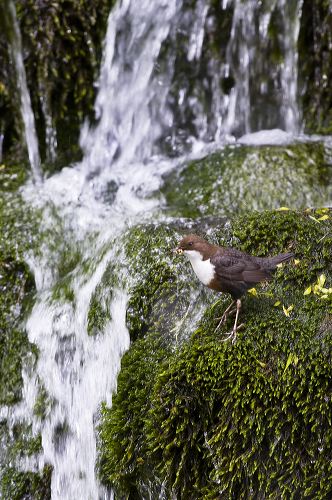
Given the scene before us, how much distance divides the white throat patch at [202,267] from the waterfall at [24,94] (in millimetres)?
2975

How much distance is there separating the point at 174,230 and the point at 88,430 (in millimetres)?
1378

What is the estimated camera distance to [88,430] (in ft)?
12.3

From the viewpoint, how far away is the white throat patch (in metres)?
3.15

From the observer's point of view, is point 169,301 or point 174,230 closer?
point 169,301

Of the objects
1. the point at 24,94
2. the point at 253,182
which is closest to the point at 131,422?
the point at 253,182

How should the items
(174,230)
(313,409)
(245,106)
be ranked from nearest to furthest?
(313,409)
(174,230)
(245,106)

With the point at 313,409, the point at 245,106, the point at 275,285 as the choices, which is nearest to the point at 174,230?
the point at 275,285

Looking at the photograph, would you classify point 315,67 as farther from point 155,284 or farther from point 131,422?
point 131,422

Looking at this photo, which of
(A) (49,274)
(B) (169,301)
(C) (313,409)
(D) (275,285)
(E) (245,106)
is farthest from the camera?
(E) (245,106)

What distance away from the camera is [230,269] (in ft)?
10.2

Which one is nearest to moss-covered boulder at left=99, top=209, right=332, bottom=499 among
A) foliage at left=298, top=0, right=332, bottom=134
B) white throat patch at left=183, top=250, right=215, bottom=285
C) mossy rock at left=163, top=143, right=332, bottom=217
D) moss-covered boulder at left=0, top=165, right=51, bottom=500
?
white throat patch at left=183, top=250, right=215, bottom=285

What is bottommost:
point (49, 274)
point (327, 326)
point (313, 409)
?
point (49, 274)

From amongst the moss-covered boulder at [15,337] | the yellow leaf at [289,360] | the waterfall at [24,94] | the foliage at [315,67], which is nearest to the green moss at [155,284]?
the yellow leaf at [289,360]

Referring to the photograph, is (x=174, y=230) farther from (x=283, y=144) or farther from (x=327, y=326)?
(x=283, y=144)
